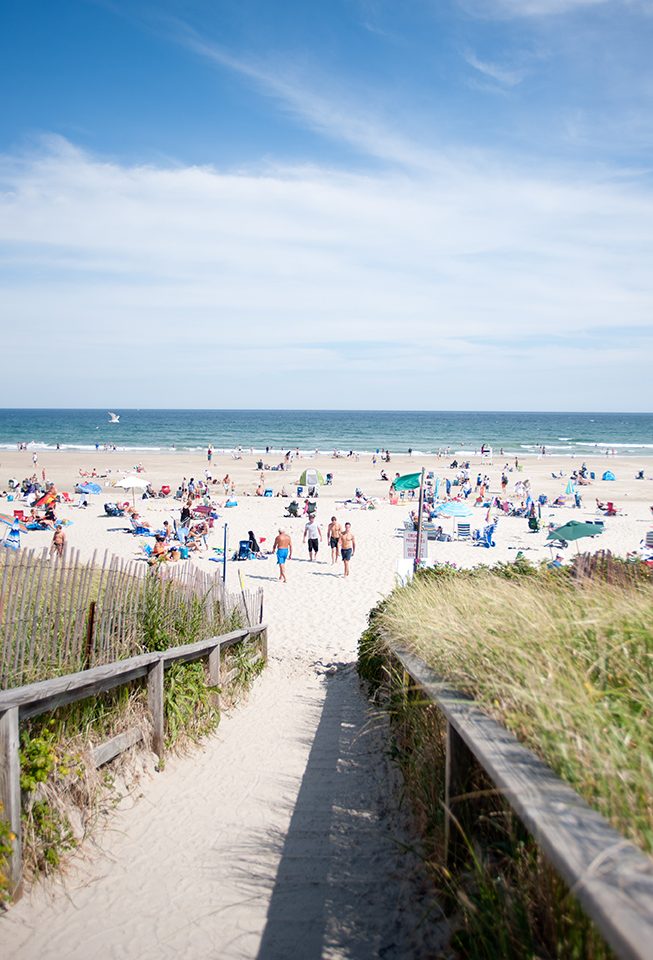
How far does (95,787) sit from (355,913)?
190 centimetres

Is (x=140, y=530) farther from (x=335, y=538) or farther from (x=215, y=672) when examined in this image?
(x=215, y=672)

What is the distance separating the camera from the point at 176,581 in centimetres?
657

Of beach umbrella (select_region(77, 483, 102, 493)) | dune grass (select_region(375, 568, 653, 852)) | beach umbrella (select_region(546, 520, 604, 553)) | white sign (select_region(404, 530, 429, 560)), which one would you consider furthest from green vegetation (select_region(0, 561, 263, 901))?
beach umbrella (select_region(77, 483, 102, 493))

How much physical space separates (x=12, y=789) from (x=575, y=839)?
2.72 m

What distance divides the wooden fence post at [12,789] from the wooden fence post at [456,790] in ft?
6.63

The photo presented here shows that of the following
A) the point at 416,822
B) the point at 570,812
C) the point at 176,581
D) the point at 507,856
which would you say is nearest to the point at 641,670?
the point at 507,856

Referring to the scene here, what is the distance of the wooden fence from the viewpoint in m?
4.26

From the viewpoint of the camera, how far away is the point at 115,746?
4590 mm

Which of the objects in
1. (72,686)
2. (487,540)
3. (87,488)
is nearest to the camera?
(72,686)

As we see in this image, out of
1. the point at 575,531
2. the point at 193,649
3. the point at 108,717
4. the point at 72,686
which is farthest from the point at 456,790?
the point at 575,531

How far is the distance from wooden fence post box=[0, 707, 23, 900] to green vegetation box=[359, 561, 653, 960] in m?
1.97

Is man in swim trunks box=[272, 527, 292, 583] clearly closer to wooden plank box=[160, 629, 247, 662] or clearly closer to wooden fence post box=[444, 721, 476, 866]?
wooden plank box=[160, 629, 247, 662]

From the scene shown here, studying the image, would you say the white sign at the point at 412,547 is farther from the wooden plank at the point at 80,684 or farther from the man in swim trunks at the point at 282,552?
the wooden plank at the point at 80,684

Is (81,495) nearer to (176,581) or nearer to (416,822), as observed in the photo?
(176,581)
